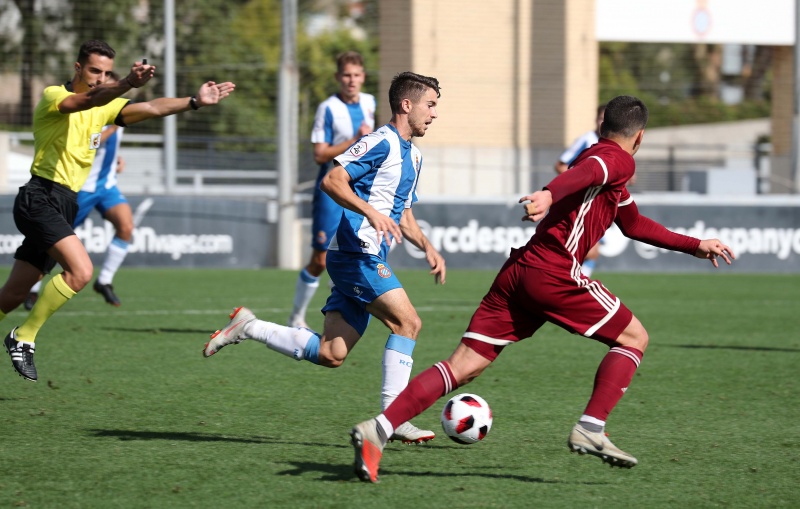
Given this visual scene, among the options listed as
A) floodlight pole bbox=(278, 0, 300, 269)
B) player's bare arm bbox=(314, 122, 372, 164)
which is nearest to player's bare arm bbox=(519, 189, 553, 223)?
player's bare arm bbox=(314, 122, 372, 164)

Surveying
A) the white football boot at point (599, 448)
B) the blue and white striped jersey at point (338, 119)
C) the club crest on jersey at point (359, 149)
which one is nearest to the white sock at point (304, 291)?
the blue and white striped jersey at point (338, 119)

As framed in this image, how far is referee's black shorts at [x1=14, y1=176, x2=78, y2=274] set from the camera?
700 cm

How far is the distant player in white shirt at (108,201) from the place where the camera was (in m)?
11.3

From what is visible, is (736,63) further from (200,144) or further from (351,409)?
(351,409)

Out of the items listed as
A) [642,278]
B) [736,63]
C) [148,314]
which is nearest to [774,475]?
[148,314]

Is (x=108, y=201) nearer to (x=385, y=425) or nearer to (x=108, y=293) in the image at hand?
(x=108, y=293)

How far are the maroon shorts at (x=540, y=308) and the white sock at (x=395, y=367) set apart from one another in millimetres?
594

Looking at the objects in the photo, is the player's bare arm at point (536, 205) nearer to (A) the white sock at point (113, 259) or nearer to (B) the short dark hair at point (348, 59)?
(B) the short dark hair at point (348, 59)

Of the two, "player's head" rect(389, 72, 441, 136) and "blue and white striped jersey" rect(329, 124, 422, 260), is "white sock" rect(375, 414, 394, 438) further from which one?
"player's head" rect(389, 72, 441, 136)

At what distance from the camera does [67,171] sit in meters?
7.25

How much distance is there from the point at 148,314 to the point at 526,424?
5.91 meters

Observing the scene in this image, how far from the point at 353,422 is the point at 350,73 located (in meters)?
3.88

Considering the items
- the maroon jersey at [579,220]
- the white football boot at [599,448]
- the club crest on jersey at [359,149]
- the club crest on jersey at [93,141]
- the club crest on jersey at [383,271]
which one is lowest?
the white football boot at [599,448]

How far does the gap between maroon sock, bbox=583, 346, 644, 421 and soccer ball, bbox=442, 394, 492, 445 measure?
21.1 inches
